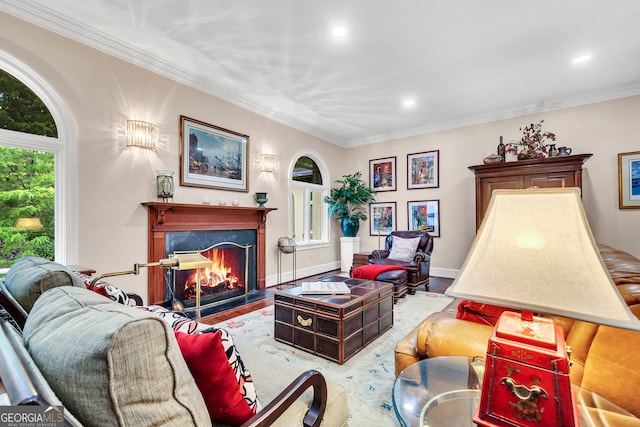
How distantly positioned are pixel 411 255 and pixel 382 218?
5.57 feet

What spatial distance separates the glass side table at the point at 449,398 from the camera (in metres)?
0.98

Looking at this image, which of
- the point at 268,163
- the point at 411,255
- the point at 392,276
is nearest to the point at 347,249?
the point at 411,255

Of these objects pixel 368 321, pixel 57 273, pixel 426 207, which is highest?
pixel 426 207

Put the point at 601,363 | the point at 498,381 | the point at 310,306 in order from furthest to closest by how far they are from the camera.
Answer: the point at 310,306, the point at 601,363, the point at 498,381

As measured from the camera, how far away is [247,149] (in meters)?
4.52

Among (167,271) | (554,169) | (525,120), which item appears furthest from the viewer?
(525,120)

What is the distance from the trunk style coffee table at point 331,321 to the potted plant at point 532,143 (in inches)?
135

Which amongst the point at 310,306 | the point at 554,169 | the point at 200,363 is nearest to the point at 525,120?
the point at 554,169

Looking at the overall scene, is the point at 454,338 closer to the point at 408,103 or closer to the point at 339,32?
the point at 339,32

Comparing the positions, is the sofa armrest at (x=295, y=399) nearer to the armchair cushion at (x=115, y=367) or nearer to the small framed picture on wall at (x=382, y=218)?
the armchair cushion at (x=115, y=367)

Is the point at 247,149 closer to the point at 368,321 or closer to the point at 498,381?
the point at 368,321

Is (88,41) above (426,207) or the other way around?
above

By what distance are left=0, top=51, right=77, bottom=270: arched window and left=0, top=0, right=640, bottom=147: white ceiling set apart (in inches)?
25.9

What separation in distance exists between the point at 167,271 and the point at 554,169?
539 cm
